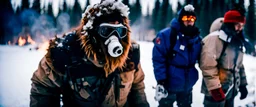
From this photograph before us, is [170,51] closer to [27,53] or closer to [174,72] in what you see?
[174,72]

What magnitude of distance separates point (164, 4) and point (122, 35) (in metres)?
1.36

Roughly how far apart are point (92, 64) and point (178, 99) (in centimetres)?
105

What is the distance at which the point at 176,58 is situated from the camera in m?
1.77

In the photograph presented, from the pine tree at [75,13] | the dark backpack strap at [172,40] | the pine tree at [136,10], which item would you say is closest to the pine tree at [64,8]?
the pine tree at [75,13]

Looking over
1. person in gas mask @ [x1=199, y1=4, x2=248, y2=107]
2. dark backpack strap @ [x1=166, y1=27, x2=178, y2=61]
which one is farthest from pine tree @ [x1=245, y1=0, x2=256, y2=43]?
dark backpack strap @ [x1=166, y1=27, x2=178, y2=61]

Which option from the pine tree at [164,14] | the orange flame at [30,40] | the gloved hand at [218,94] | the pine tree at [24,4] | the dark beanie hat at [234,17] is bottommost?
the gloved hand at [218,94]

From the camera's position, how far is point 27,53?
204 centimetres

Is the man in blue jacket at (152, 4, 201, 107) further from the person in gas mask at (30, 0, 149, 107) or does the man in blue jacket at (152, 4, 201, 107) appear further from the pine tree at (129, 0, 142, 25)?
the person in gas mask at (30, 0, 149, 107)

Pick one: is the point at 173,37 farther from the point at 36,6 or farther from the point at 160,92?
the point at 36,6

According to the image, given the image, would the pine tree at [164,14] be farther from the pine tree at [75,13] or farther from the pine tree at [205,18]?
the pine tree at [75,13]

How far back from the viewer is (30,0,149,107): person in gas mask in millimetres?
966

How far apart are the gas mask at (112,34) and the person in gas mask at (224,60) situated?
37.1 inches

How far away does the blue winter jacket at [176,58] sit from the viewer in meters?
1.76

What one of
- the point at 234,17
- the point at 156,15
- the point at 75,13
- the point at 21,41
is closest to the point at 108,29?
the point at 75,13
